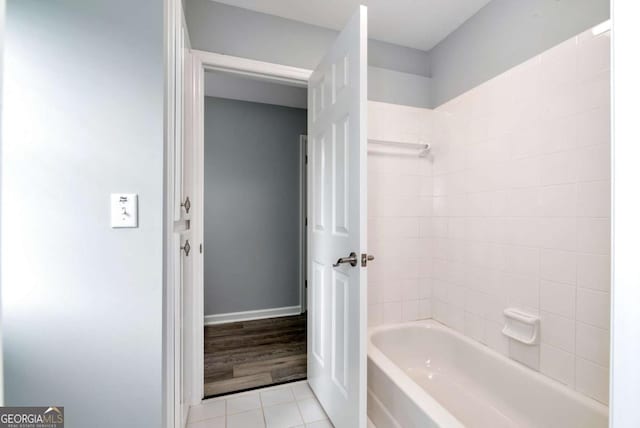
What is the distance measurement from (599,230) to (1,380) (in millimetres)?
2218

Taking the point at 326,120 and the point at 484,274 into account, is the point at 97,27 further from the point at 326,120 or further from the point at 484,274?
the point at 484,274

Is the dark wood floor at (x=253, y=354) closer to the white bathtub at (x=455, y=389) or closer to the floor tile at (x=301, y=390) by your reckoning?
the floor tile at (x=301, y=390)

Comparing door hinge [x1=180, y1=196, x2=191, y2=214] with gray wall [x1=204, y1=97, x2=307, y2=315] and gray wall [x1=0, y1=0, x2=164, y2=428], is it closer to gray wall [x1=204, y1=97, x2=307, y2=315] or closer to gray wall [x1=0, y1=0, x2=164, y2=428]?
gray wall [x1=0, y1=0, x2=164, y2=428]

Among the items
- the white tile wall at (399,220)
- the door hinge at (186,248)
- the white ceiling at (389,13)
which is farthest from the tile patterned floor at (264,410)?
the white ceiling at (389,13)

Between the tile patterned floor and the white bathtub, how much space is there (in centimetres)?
36

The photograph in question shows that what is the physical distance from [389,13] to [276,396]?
8.23ft

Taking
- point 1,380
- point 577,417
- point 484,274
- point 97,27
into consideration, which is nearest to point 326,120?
point 97,27

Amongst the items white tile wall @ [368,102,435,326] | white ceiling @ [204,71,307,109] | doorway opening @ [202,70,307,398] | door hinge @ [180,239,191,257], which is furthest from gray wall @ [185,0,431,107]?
door hinge @ [180,239,191,257]

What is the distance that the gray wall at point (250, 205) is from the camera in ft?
9.78

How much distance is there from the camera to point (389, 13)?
1.81 metres

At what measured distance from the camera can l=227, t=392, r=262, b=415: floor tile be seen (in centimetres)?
167

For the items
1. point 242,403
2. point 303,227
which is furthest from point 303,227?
point 242,403

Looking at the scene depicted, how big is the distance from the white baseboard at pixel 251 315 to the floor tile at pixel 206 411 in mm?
1297

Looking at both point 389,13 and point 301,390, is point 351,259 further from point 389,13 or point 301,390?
point 389,13
